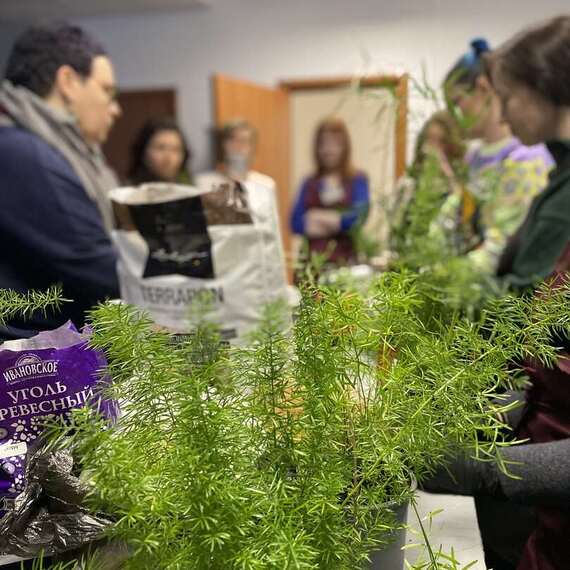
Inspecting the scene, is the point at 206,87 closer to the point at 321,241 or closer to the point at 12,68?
the point at 321,241

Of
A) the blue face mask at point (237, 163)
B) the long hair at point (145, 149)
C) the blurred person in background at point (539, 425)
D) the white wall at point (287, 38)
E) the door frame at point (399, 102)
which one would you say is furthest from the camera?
the white wall at point (287, 38)

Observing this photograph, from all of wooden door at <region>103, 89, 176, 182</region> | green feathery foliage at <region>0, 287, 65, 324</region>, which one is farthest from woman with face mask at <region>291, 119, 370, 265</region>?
green feathery foliage at <region>0, 287, 65, 324</region>

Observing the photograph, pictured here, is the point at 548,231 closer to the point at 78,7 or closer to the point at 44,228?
the point at 44,228

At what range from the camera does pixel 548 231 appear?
4.38 feet

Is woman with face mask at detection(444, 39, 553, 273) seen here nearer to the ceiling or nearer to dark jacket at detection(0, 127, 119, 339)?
dark jacket at detection(0, 127, 119, 339)

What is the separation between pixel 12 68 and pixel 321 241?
6.48ft

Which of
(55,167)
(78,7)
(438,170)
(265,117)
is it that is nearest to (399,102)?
(438,170)

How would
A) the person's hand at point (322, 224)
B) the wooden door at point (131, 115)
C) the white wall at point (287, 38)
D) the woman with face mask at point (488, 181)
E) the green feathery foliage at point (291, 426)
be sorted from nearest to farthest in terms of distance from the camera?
the green feathery foliage at point (291, 426) → the woman with face mask at point (488, 181) → the person's hand at point (322, 224) → the white wall at point (287, 38) → the wooden door at point (131, 115)

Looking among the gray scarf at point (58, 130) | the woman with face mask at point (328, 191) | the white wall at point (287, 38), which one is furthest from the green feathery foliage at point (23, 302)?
the white wall at point (287, 38)

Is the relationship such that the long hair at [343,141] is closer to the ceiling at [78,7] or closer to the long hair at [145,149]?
the long hair at [145,149]

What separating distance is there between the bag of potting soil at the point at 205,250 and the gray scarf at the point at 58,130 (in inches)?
12.3

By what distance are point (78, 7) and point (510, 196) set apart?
3555 mm

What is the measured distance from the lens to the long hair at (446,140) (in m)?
1.54

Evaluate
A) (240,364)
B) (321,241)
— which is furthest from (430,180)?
(321,241)
